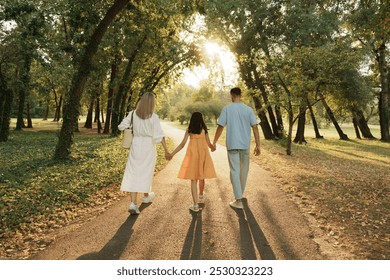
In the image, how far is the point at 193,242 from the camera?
5.27 m

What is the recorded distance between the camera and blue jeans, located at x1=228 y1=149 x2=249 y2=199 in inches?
282

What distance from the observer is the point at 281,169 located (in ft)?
43.2

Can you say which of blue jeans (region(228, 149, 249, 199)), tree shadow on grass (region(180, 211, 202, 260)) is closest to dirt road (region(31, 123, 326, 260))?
tree shadow on grass (region(180, 211, 202, 260))

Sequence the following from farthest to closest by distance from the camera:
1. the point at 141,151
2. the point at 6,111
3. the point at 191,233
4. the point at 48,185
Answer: the point at 6,111
the point at 48,185
the point at 141,151
the point at 191,233

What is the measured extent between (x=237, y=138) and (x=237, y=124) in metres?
0.31

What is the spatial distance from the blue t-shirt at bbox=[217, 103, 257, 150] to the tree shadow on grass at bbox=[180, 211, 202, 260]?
175 centimetres

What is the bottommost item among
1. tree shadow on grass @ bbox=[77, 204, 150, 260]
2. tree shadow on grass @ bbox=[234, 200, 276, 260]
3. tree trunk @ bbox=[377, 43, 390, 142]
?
tree shadow on grass @ bbox=[77, 204, 150, 260]

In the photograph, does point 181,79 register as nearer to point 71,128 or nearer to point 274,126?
point 274,126

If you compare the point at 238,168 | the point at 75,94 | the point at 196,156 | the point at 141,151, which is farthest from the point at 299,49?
the point at 141,151

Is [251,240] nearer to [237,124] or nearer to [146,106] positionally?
[237,124]

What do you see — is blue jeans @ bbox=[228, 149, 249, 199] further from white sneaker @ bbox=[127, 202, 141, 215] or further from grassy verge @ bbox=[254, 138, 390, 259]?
white sneaker @ bbox=[127, 202, 141, 215]

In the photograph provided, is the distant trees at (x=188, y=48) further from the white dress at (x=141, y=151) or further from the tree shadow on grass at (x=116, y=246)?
the tree shadow on grass at (x=116, y=246)

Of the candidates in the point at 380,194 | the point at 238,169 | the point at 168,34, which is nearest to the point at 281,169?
the point at 380,194

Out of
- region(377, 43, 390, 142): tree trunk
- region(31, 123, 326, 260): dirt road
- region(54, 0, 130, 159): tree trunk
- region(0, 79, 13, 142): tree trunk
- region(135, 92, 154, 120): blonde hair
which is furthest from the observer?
region(377, 43, 390, 142): tree trunk
